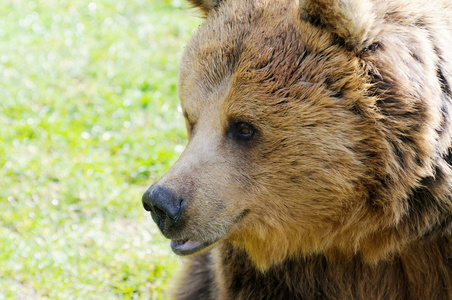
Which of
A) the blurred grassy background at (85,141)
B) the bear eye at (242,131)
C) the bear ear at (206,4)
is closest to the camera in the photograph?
the bear eye at (242,131)

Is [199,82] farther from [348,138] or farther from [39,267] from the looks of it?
[39,267]

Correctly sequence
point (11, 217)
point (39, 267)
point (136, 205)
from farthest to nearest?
point (136, 205), point (11, 217), point (39, 267)

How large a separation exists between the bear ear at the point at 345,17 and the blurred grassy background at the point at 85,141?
4.12 feet

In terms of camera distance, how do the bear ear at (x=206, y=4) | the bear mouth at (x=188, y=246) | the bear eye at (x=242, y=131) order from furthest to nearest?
1. the bear ear at (x=206, y=4)
2. the bear mouth at (x=188, y=246)
3. the bear eye at (x=242, y=131)

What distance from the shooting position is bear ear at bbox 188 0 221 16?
4.10m

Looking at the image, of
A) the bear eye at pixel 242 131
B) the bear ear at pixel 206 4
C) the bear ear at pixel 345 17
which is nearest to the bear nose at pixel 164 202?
the bear eye at pixel 242 131

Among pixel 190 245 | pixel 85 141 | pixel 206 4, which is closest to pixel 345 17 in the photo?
pixel 206 4

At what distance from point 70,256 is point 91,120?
84.2 inches

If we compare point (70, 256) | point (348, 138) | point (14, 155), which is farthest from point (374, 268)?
point (14, 155)

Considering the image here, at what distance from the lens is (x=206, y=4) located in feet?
13.6

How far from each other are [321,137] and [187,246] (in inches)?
38.6

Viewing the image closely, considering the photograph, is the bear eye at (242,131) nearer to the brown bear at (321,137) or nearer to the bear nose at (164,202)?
the brown bear at (321,137)

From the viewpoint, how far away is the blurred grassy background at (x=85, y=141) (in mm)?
5211

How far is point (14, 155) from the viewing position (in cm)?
638
